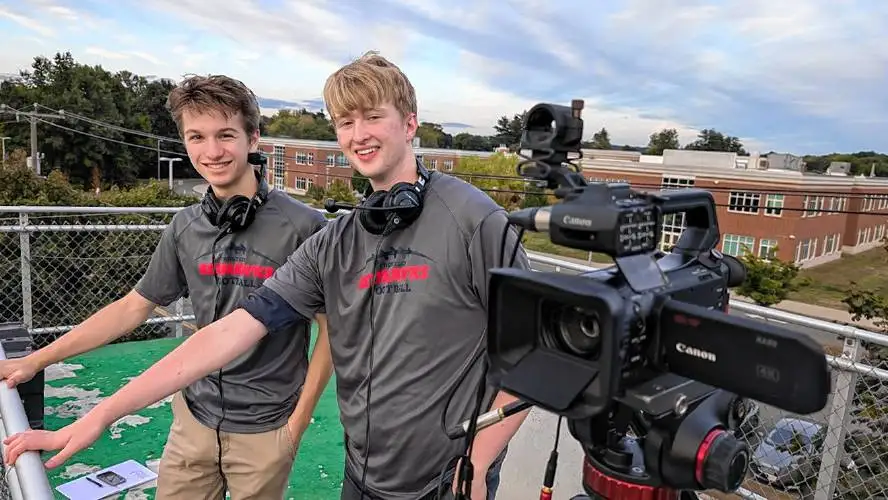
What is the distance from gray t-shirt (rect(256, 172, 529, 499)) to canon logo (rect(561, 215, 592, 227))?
Answer: 483 millimetres

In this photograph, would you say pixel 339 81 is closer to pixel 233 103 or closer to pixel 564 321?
pixel 233 103

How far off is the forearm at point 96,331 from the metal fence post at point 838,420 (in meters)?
2.70

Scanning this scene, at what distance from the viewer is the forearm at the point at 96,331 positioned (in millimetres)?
1833

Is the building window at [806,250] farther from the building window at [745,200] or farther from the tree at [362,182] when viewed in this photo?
the tree at [362,182]

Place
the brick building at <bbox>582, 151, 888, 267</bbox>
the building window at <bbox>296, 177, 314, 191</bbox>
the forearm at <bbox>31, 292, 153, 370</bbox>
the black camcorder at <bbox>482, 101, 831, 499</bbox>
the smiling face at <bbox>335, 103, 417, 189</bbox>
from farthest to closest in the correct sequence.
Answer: the building window at <bbox>296, 177, 314, 191</bbox> < the brick building at <bbox>582, 151, 888, 267</bbox> < the forearm at <bbox>31, 292, 153, 370</bbox> < the smiling face at <bbox>335, 103, 417, 189</bbox> < the black camcorder at <bbox>482, 101, 831, 499</bbox>

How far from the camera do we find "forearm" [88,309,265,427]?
1467 millimetres

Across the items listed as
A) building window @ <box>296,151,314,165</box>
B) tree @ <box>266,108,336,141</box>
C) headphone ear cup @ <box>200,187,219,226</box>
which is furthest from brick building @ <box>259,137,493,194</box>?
headphone ear cup @ <box>200,187,219,226</box>

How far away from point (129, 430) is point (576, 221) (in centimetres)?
330

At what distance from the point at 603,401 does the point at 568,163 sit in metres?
0.42

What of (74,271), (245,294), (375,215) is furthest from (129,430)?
(74,271)

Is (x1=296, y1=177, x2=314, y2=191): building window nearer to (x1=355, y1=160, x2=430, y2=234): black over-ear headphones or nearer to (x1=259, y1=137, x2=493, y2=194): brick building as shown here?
(x1=259, y1=137, x2=493, y2=194): brick building

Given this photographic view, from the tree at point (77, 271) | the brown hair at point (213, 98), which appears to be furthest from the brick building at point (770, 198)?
the brown hair at point (213, 98)

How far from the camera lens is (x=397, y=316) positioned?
60.4 inches

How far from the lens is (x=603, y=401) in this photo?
0.89 metres
